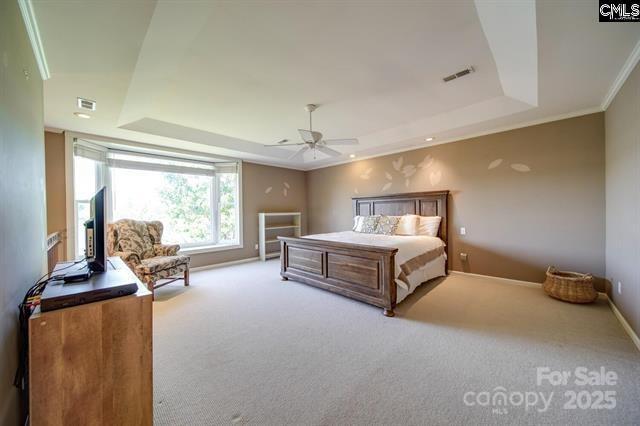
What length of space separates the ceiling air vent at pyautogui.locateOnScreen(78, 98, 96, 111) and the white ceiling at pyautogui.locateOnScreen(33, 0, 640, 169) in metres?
0.06

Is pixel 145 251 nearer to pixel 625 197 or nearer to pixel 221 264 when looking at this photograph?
pixel 221 264

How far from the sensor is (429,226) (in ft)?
14.1

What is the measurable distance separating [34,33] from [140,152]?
10.2ft

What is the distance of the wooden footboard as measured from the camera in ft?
9.14

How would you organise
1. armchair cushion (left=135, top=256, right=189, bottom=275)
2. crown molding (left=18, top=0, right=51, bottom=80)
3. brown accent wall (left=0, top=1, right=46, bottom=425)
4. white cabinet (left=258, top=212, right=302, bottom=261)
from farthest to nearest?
white cabinet (left=258, top=212, right=302, bottom=261), armchair cushion (left=135, top=256, right=189, bottom=275), crown molding (left=18, top=0, right=51, bottom=80), brown accent wall (left=0, top=1, right=46, bottom=425)

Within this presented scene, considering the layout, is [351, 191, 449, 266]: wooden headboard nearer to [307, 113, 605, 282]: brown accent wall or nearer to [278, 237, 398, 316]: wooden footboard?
[307, 113, 605, 282]: brown accent wall

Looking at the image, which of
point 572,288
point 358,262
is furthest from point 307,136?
point 572,288

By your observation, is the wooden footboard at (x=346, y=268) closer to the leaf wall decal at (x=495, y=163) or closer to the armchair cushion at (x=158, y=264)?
the armchair cushion at (x=158, y=264)

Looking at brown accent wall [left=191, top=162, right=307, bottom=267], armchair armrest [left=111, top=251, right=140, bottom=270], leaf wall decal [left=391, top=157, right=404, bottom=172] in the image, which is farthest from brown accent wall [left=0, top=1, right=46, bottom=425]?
leaf wall decal [left=391, top=157, right=404, bottom=172]

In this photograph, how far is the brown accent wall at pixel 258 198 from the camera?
5363 millimetres

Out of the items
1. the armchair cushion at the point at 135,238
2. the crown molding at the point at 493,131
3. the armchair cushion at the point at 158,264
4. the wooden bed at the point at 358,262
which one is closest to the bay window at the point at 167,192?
the armchair cushion at the point at 135,238

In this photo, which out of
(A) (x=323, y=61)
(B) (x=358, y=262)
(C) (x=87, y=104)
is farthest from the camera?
(B) (x=358, y=262)

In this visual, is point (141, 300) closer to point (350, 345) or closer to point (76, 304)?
point (76, 304)

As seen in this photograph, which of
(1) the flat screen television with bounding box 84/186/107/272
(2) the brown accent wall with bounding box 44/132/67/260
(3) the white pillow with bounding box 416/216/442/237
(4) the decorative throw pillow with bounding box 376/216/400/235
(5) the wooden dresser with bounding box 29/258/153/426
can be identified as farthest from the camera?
(4) the decorative throw pillow with bounding box 376/216/400/235
